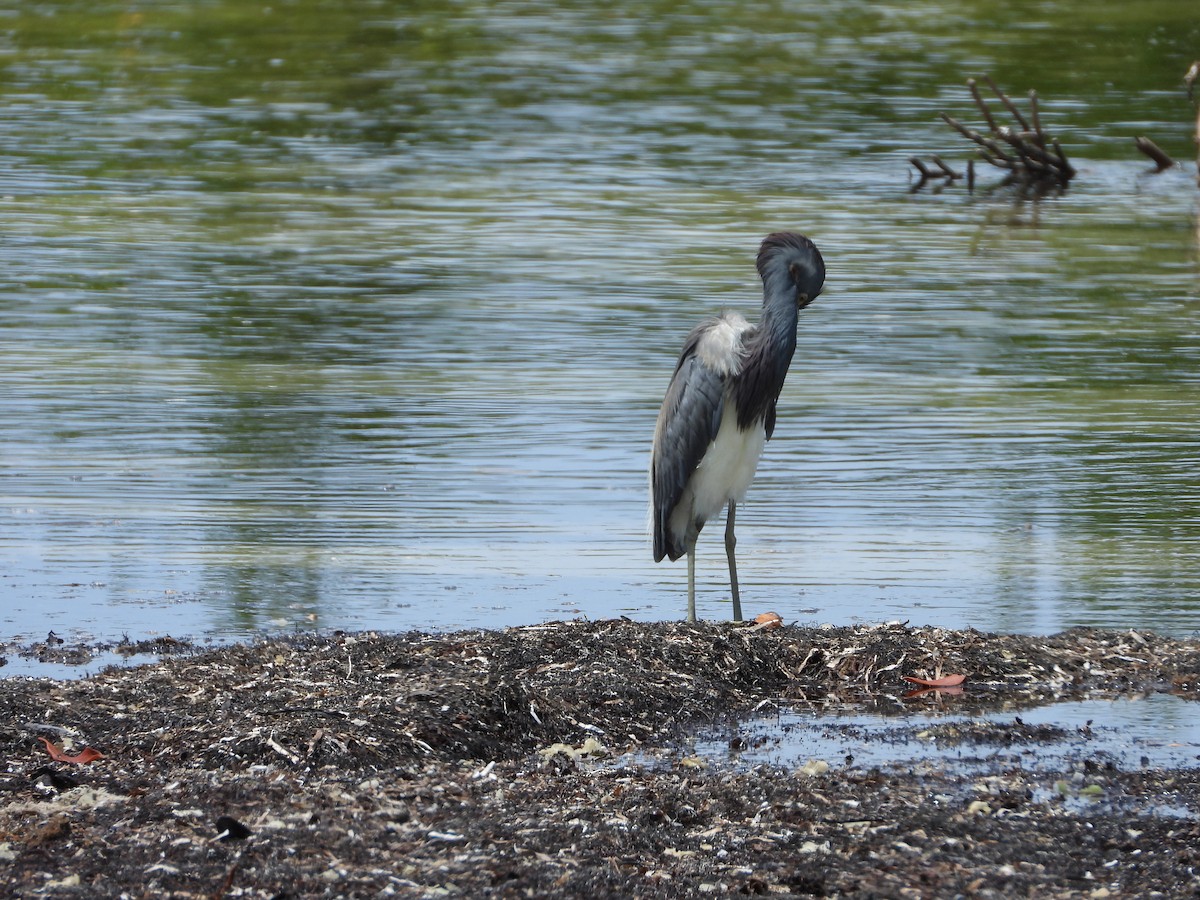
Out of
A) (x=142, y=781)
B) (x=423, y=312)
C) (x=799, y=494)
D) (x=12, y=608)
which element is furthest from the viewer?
(x=423, y=312)

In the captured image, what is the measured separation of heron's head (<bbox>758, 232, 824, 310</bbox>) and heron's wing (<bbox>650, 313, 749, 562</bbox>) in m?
0.26

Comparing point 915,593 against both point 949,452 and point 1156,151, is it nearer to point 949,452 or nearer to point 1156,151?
point 949,452

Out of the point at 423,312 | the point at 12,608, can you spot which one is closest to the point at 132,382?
the point at 423,312

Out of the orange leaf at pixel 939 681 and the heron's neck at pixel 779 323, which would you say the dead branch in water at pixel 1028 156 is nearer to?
the heron's neck at pixel 779 323

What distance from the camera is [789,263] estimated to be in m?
7.93

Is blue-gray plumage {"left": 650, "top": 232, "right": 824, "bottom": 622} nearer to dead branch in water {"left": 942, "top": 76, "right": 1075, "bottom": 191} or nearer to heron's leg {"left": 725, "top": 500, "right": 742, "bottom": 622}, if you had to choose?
heron's leg {"left": 725, "top": 500, "right": 742, "bottom": 622}

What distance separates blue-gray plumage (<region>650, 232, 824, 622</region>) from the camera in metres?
7.85

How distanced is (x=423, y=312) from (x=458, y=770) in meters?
8.31

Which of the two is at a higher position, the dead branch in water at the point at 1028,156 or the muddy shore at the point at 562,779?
the muddy shore at the point at 562,779

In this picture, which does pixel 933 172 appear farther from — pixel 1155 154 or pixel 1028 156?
pixel 1155 154

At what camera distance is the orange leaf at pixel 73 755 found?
20.4 ft

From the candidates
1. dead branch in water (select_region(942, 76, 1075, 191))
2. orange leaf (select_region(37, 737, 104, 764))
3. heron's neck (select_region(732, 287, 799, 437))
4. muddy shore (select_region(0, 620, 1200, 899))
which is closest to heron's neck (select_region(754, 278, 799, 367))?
heron's neck (select_region(732, 287, 799, 437))

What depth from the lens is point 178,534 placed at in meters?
9.35

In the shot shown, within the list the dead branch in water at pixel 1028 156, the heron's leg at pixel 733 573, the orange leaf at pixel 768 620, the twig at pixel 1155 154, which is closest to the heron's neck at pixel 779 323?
the heron's leg at pixel 733 573
